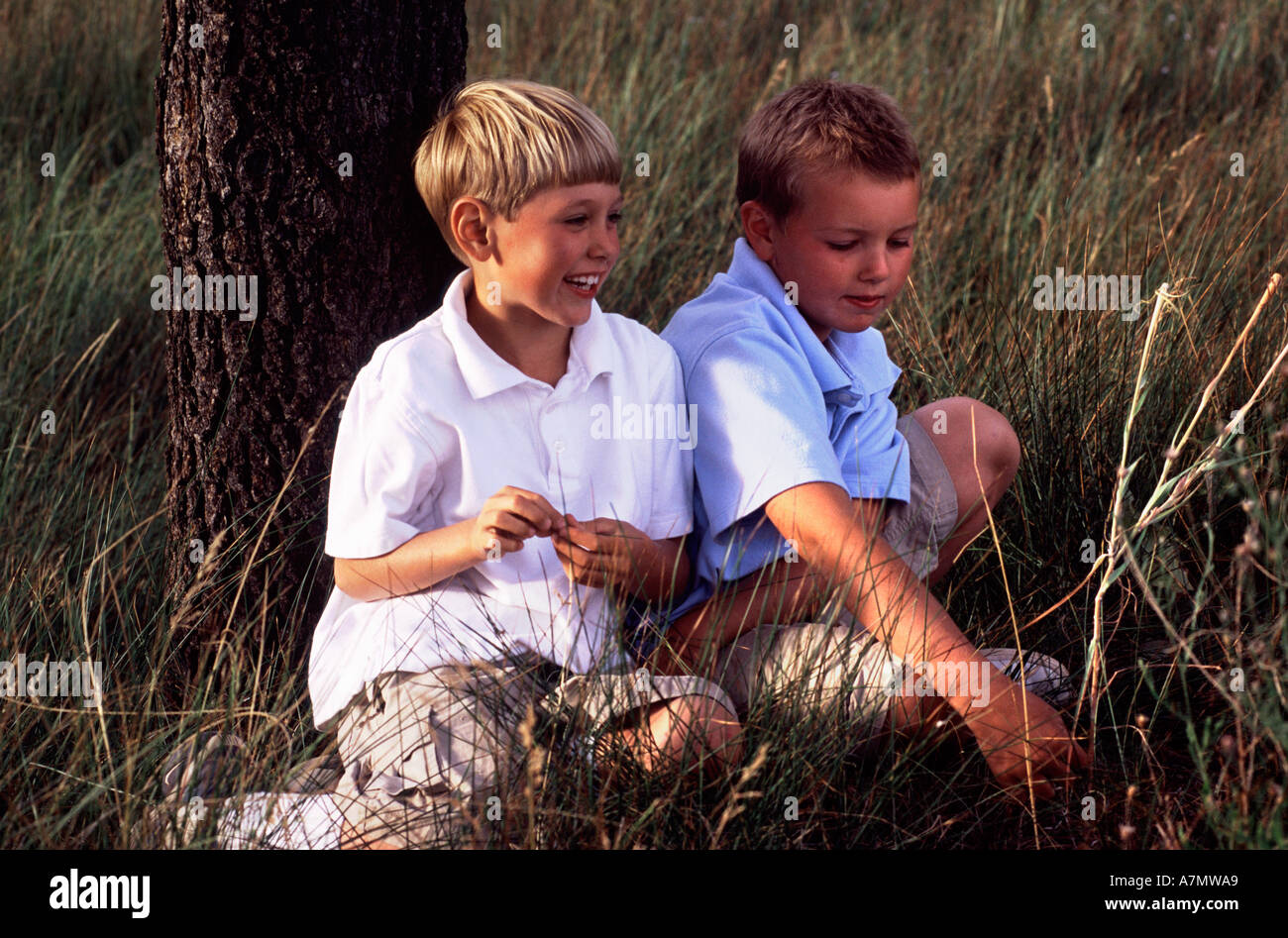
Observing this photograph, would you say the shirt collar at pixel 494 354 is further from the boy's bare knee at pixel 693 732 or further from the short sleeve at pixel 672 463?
the boy's bare knee at pixel 693 732

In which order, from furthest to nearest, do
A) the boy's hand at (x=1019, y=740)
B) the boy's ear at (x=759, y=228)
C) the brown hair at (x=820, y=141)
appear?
the boy's ear at (x=759, y=228) → the brown hair at (x=820, y=141) → the boy's hand at (x=1019, y=740)

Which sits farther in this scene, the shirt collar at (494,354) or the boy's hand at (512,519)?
the shirt collar at (494,354)

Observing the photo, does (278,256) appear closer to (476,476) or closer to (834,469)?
(476,476)

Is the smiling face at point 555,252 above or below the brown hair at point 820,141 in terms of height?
below

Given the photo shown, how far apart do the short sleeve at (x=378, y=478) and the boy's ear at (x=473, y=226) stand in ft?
0.90

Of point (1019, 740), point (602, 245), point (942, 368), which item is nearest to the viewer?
point (1019, 740)

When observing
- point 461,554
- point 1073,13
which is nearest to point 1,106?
point 461,554

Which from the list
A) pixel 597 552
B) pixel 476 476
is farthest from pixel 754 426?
pixel 476 476

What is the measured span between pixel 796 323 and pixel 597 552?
0.57 meters

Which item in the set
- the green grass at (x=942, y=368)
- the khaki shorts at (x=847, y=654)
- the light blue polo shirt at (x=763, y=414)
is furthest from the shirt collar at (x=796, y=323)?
the green grass at (x=942, y=368)

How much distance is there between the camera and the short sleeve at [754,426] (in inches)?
84.7

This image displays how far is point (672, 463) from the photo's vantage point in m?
2.24

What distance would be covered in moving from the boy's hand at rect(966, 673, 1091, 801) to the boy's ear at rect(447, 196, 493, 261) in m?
1.05

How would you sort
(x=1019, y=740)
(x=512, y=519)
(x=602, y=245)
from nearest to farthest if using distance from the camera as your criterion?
(x=512, y=519) → (x=1019, y=740) → (x=602, y=245)
